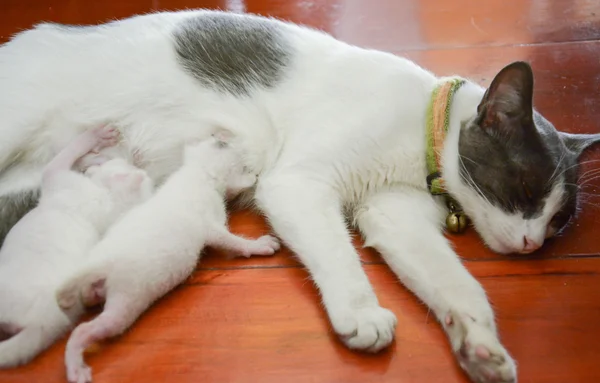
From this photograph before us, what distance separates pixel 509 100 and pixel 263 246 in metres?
0.68

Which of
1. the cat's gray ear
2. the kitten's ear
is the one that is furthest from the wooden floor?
the kitten's ear

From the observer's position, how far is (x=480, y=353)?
1063 mm

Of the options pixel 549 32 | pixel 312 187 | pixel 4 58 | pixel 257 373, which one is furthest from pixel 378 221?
pixel 549 32

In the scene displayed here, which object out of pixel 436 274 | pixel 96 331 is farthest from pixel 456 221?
pixel 96 331

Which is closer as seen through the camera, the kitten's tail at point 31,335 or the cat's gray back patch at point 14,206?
the kitten's tail at point 31,335

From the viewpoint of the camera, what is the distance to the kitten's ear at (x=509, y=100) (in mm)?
1231

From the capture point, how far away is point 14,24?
7.52 feet

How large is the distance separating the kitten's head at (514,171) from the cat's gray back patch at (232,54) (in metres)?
0.57

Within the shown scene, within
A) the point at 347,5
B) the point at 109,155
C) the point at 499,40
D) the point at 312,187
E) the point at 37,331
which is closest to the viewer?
the point at 37,331

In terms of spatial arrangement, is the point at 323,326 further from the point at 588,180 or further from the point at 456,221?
the point at 588,180

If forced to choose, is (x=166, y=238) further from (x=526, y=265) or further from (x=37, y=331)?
(x=526, y=265)

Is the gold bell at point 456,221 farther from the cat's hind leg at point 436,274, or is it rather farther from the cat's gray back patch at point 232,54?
the cat's gray back patch at point 232,54

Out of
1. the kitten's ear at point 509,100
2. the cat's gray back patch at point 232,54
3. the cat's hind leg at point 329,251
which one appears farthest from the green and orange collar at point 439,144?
the cat's gray back patch at point 232,54

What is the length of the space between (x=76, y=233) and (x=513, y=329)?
3.18ft
